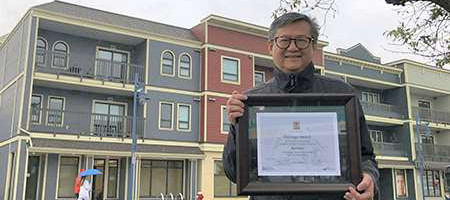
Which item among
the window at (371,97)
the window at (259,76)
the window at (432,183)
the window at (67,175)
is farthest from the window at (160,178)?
the window at (432,183)

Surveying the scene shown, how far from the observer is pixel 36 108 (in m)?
19.7

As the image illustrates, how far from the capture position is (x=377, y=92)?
3469 cm

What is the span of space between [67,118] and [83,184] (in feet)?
18.8

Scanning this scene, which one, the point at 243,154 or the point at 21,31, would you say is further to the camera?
the point at 21,31

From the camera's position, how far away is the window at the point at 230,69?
2472 cm

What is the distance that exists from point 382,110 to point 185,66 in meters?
15.6

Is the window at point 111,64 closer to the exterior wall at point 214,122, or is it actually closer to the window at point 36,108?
the window at point 36,108

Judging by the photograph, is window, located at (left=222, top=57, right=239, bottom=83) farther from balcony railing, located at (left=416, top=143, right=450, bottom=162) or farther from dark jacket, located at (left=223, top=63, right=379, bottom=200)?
dark jacket, located at (left=223, top=63, right=379, bottom=200)

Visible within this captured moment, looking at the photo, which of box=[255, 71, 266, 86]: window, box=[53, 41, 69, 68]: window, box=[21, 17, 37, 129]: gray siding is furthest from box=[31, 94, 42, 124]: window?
box=[255, 71, 266, 86]: window

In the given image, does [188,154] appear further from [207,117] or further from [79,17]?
[79,17]

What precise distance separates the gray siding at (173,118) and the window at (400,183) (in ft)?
52.1

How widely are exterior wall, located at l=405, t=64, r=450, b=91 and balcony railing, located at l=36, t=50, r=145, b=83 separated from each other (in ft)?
67.9

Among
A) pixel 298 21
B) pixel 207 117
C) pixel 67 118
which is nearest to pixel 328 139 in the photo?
pixel 298 21

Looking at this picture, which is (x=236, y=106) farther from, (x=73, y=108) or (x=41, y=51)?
(x=73, y=108)
